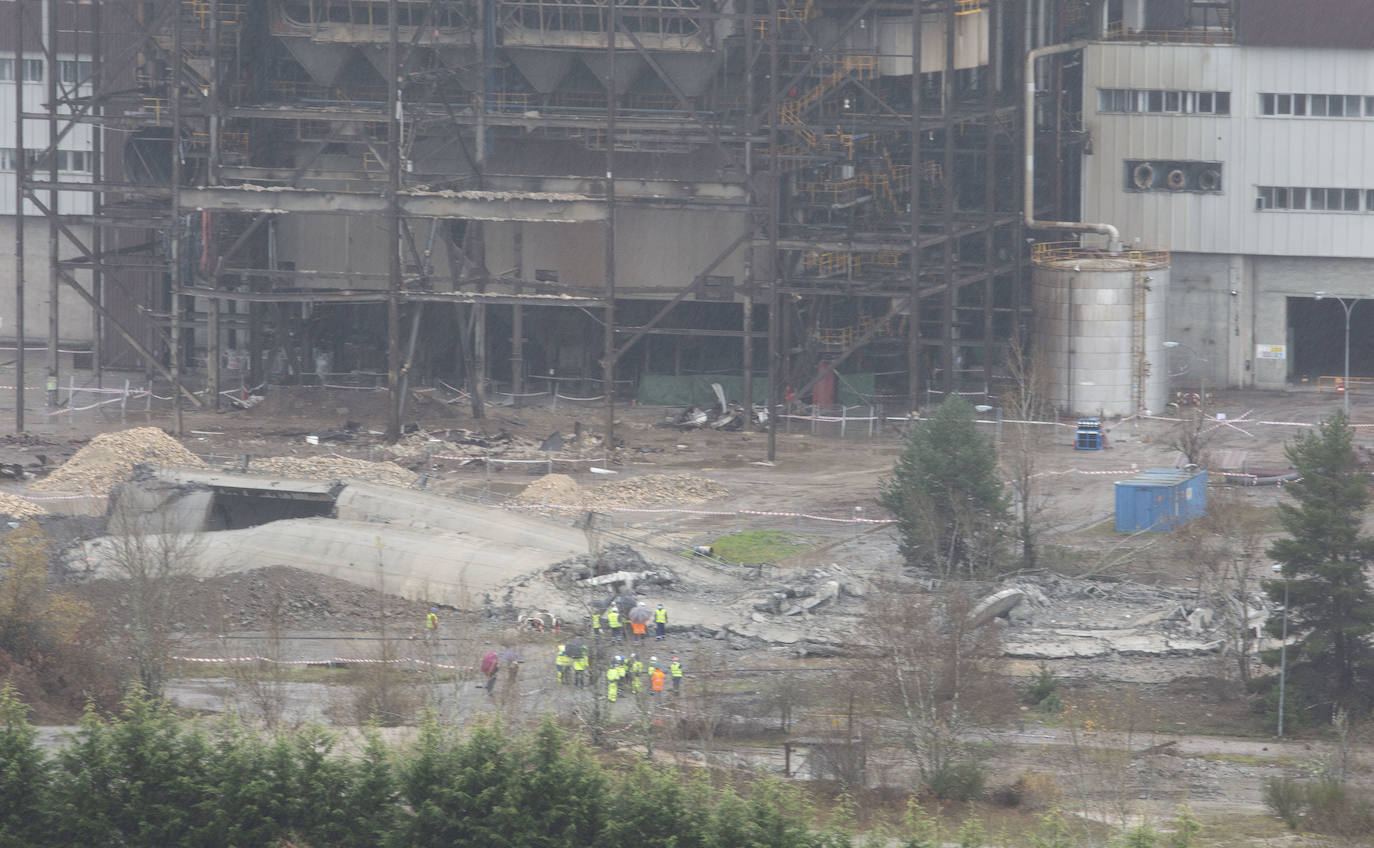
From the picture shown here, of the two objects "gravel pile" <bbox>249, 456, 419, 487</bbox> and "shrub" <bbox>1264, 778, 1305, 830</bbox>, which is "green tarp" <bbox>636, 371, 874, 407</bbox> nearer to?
"gravel pile" <bbox>249, 456, 419, 487</bbox>

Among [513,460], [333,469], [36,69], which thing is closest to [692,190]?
[513,460]

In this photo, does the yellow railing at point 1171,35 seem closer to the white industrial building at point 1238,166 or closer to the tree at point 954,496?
the white industrial building at point 1238,166

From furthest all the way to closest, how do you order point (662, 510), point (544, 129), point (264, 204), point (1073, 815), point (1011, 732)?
point (544, 129) < point (264, 204) < point (662, 510) < point (1011, 732) < point (1073, 815)

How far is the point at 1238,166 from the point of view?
6575cm

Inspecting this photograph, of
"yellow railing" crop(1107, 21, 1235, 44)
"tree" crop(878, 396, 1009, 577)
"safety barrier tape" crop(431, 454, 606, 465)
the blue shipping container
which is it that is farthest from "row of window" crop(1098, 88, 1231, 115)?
"tree" crop(878, 396, 1009, 577)

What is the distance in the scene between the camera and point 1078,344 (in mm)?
63406

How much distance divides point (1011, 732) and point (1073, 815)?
15.9ft

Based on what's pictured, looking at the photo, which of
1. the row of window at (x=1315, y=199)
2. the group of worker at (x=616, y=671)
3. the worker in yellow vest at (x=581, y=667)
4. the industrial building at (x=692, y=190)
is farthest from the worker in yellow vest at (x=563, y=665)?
the row of window at (x=1315, y=199)

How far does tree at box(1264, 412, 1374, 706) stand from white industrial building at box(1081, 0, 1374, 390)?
2629 centimetres

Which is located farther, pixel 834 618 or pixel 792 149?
pixel 792 149

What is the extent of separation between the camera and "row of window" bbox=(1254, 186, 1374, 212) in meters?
65.3

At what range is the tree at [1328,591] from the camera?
37000 mm

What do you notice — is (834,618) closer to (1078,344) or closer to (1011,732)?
(1011,732)

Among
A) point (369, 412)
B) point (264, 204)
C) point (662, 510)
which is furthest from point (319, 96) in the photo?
point (662, 510)
